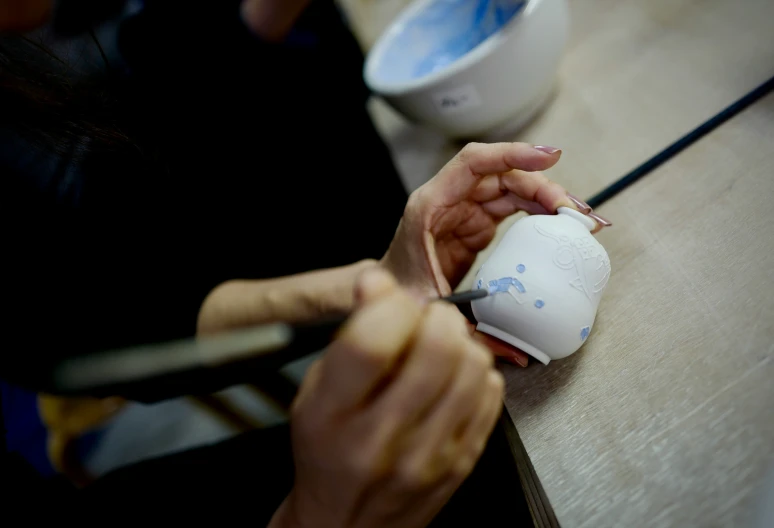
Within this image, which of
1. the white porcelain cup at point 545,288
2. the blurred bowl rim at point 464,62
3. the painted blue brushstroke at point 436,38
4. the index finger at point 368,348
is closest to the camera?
the index finger at point 368,348

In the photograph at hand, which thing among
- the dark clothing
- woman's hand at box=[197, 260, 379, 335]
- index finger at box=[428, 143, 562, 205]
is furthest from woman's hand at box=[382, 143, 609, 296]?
the dark clothing

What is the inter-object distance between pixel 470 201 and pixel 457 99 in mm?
116

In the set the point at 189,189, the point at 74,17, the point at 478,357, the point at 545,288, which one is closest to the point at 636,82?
the point at 545,288

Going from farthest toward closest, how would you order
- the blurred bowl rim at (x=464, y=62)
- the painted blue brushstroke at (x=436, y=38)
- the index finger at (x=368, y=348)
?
the painted blue brushstroke at (x=436, y=38)
the blurred bowl rim at (x=464, y=62)
the index finger at (x=368, y=348)

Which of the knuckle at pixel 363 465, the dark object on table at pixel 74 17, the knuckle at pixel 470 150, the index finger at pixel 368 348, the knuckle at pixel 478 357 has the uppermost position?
the dark object on table at pixel 74 17

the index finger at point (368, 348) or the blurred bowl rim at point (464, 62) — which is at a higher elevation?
the blurred bowl rim at point (464, 62)

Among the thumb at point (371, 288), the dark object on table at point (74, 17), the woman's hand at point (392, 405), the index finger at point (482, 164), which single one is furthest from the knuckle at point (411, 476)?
the dark object on table at point (74, 17)

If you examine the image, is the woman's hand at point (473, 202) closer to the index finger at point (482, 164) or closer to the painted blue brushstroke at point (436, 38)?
the index finger at point (482, 164)

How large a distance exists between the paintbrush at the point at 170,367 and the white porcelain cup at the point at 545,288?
97mm

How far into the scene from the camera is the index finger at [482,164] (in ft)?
1.44

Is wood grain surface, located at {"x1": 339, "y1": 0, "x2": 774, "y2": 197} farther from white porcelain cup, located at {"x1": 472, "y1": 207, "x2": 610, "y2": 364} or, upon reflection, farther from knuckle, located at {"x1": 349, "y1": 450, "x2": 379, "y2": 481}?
knuckle, located at {"x1": 349, "y1": 450, "x2": 379, "y2": 481}

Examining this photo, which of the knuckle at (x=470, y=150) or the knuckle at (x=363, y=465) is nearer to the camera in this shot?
the knuckle at (x=363, y=465)

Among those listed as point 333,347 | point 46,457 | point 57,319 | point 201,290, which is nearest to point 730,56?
point 333,347

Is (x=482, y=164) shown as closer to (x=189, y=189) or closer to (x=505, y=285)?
(x=505, y=285)
